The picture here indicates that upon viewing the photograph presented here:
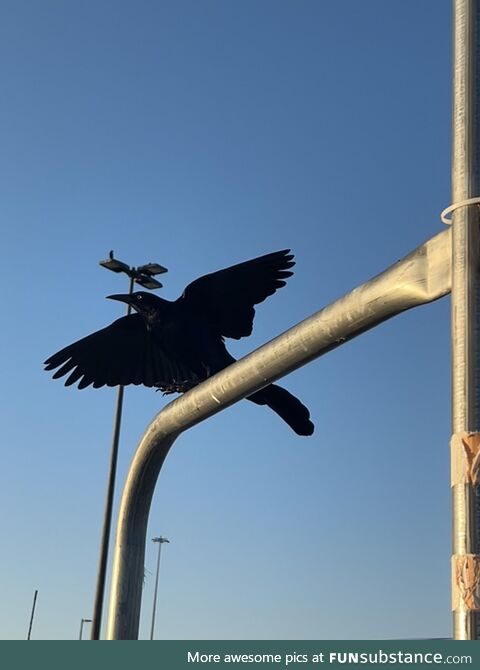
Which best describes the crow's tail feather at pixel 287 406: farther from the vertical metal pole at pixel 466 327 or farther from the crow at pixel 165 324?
the vertical metal pole at pixel 466 327

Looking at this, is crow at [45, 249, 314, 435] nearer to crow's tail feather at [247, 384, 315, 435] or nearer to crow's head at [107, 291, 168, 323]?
crow's head at [107, 291, 168, 323]

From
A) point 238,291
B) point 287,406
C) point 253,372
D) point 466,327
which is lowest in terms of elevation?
point 466,327

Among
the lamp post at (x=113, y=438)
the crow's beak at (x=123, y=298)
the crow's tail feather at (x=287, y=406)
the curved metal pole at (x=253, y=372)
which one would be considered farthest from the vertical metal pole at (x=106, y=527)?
the curved metal pole at (x=253, y=372)

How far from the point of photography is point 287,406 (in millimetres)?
4590

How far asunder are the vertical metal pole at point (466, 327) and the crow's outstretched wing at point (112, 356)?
136 inches

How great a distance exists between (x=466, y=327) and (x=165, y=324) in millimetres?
3672

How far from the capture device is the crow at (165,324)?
18.6ft

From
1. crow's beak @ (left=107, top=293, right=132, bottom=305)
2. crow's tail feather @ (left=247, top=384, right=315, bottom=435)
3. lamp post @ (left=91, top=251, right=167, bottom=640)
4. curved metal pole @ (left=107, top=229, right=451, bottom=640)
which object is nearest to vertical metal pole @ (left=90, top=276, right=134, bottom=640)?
lamp post @ (left=91, top=251, right=167, bottom=640)

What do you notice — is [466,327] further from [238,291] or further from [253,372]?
[238,291]

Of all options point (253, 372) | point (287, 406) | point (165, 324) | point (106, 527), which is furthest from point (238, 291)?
point (106, 527)

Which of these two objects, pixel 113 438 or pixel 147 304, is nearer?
pixel 147 304
